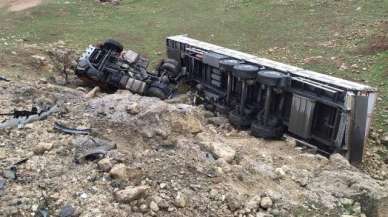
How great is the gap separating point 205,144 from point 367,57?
959 cm

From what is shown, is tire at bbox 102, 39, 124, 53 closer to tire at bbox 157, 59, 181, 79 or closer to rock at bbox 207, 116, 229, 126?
tire at bbox 157, 59, 181, 79

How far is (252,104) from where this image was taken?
40.5ft

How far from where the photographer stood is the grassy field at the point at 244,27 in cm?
1716

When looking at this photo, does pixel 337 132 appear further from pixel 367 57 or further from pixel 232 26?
pixel 232 26

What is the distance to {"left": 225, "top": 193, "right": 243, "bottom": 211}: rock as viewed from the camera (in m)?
7.52

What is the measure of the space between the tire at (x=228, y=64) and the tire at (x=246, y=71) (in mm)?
275

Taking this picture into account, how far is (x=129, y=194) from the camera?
722cm

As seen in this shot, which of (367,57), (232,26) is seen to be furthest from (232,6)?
(367,57)

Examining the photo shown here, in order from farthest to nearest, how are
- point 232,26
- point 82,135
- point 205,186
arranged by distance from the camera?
point 232,26
point 82,135
point 205,186

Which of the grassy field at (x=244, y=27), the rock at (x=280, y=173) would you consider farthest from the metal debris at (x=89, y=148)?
the grassy field at (x=244, y=27)

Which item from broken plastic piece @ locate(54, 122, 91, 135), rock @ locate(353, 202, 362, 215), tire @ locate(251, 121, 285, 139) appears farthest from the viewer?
tire @ locate(251, 121, 285, 139)

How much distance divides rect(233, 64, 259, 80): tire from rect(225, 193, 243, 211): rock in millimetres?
4584

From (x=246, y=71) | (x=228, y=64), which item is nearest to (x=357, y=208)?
(x=246, y=71)

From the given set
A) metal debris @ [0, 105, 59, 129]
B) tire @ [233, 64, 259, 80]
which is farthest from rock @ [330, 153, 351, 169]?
metal debris @ [0, 105, 59, 129]
